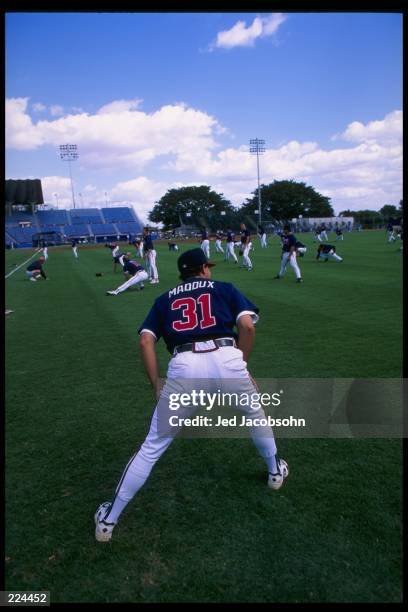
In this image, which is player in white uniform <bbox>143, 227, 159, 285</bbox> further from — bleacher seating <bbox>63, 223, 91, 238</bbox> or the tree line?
the tree line

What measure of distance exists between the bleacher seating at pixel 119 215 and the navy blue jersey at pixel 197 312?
82454 millimetres

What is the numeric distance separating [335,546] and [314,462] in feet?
3.82

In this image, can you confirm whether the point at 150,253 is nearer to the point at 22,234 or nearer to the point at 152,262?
the point at 152,262

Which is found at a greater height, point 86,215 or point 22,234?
point 86,215

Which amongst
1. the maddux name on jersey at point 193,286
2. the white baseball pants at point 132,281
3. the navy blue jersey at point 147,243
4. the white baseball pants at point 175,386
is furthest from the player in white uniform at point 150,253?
the white baseball pants at point 175,386

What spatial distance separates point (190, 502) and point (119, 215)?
3343 inches

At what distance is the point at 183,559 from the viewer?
3.10 metres

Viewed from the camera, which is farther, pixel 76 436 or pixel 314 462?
pixel 76 436

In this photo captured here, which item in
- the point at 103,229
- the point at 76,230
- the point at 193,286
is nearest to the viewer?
the point at 193,286

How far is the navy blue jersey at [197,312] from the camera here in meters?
3.49

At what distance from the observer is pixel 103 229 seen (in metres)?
79.1

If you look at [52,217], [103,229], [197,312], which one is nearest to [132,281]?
[197,312]
